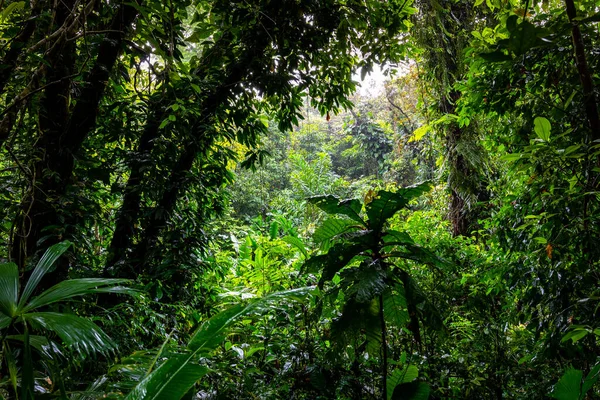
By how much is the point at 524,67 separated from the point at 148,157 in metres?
1.87

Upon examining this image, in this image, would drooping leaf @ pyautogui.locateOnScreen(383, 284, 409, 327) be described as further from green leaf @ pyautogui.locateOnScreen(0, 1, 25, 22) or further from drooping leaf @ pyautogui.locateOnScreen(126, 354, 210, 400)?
green leaf @ pyautogui.locateOnScreen(0, 1, 25, 22)

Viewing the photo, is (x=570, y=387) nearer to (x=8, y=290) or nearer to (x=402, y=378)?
(x=402, y=378)

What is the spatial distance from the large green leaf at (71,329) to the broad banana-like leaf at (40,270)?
0.06 meters

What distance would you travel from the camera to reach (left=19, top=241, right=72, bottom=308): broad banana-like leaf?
90 cm

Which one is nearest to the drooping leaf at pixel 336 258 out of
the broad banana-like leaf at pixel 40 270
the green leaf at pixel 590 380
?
the green leaf at pixel 590 380

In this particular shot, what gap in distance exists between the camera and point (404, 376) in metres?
1.40

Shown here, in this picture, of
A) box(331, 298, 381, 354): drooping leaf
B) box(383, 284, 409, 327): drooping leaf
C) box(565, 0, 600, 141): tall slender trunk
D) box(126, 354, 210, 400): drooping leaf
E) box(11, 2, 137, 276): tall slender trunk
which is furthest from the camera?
box(11, 2, 137, 276): tall slender trunk

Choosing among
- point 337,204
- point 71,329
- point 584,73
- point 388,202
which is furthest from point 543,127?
point 71,329

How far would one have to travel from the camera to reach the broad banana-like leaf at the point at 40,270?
0.90 meters

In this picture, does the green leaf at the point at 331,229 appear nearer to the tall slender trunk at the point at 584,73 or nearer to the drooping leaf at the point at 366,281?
the drooping leaf at the point at 366,281

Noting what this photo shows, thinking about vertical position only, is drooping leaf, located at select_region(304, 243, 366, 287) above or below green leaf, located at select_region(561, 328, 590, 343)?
above

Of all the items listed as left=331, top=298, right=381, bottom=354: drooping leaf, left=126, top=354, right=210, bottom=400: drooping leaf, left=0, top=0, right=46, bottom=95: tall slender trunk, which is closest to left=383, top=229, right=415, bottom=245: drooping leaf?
left=331, top=298, right=381, bottom=354: drooping leaf

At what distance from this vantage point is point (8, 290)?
91cm

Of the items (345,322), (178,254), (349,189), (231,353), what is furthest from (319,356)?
(349,189)
